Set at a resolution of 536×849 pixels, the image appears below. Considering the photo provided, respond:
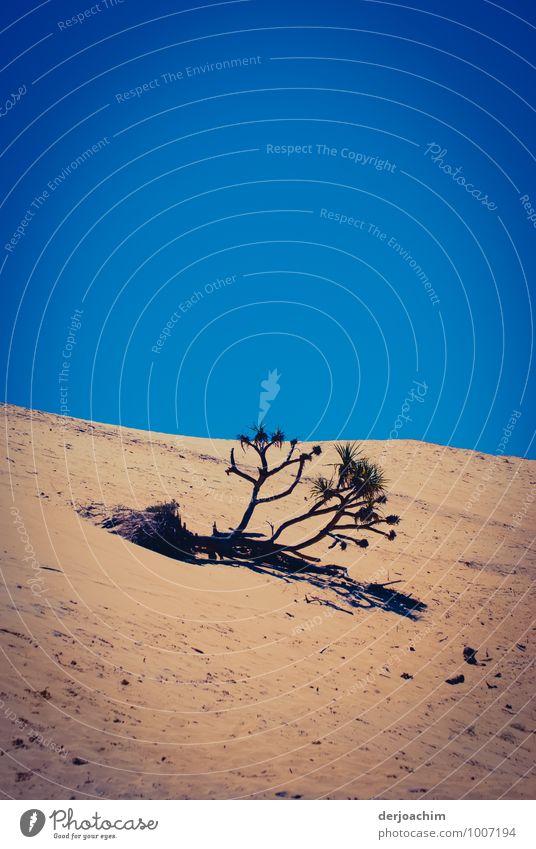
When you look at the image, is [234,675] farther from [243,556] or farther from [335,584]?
[243,556]

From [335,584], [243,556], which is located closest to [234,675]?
[335,584]

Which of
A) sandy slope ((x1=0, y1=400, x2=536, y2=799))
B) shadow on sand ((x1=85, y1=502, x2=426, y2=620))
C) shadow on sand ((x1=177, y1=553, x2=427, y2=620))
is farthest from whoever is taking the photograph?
shadow on sand ((x1=85, y1=502, x2=426, y2=620))

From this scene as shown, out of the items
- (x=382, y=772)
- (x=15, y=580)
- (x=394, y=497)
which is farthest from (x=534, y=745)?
(x=394, y=497)

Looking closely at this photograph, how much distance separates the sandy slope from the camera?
736 centimetres

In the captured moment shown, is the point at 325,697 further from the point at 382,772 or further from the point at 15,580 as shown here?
the point at 15,580

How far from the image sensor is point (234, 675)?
423 inches

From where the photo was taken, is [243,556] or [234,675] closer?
[234,675]

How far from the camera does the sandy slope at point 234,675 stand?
736 centimetres

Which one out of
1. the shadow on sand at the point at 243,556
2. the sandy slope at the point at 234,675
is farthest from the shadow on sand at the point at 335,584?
the sandy slope at the point at 234,675

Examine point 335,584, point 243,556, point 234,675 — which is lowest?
point 234,675

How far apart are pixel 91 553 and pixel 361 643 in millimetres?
7134

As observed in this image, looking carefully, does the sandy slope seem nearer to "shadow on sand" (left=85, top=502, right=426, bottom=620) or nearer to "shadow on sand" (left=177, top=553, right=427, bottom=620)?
"shadow on sand" (left=177, top=553, right=427, bottom=620)

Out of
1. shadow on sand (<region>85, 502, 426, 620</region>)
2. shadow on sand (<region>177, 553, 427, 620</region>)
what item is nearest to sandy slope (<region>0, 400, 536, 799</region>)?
shadow on sand (<region>177, 553, 427, 620</region>)

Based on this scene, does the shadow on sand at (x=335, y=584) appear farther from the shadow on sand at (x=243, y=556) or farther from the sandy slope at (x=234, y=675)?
the sandy slope at (x=234, y=675)
